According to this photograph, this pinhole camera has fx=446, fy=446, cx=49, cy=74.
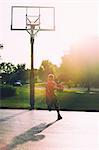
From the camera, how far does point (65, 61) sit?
216 ft

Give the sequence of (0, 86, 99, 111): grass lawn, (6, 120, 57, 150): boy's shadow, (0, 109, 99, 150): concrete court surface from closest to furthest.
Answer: (0, 109, 99, 150): concrete court surface < (6, 120, 57, 150): boy's shadow < (0, 86, 99, 111): grass lawn

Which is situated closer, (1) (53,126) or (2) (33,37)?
(1) (53,126)

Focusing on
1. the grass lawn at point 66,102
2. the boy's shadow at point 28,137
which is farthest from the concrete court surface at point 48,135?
the grass lawn at point 66,102

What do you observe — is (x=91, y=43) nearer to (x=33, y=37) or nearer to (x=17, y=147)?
(x=33, y=37)

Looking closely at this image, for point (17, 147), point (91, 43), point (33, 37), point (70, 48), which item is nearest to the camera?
point (17, 147)

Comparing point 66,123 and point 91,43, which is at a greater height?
point 91,43

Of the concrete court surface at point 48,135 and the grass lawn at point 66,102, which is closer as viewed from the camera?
the concrete court surface at point 48,135

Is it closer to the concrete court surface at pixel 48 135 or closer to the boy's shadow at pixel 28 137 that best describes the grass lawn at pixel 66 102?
the concrete court surface at pixel 48 135

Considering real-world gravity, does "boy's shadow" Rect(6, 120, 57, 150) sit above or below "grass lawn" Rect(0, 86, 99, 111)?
above

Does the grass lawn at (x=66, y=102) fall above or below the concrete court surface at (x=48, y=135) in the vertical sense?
below

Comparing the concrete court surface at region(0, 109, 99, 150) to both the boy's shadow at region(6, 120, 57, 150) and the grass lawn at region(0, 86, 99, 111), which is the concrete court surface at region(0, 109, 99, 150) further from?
the grass lawn at region(0, 86, 99, 111)

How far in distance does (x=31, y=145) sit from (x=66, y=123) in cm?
515

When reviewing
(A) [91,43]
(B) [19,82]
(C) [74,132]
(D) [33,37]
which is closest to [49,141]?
(C) [74,132]

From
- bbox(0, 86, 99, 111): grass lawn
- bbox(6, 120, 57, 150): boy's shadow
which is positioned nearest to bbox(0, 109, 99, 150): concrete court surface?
bbox(6, 120, 57, 150): boy's shadow
